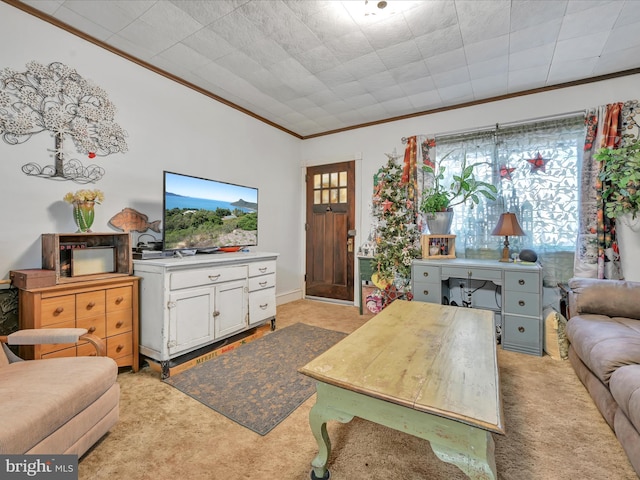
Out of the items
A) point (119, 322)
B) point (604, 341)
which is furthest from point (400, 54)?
point (119, 322)

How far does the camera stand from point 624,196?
2555 mm

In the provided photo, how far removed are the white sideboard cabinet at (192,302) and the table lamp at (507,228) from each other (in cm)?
248

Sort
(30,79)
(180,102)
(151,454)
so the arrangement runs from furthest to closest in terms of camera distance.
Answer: (180,102)
(30,79)
(151,454)

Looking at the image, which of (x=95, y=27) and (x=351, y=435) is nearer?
(x=351, y=435)

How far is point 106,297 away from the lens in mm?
2037

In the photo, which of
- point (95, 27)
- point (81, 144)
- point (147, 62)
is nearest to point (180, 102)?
point (147, 62)

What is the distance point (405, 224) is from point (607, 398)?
94.1 inches

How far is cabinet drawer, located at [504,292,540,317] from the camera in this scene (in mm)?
2521

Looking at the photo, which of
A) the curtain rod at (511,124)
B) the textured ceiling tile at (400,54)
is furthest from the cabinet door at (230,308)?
the curtain rod at (511,124)

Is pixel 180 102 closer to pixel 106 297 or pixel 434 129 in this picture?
pixel 106 297

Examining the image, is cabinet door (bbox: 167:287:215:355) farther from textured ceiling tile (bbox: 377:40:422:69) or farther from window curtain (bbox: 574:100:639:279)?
window curtain (bbox: 574:100:639:279)

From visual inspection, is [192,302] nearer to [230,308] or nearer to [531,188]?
[230,308]

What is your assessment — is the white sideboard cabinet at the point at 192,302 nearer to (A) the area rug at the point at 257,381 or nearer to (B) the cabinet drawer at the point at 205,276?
(B) the cabinet drawer at the point at 205,276

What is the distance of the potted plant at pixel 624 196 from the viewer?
8.11 feet
